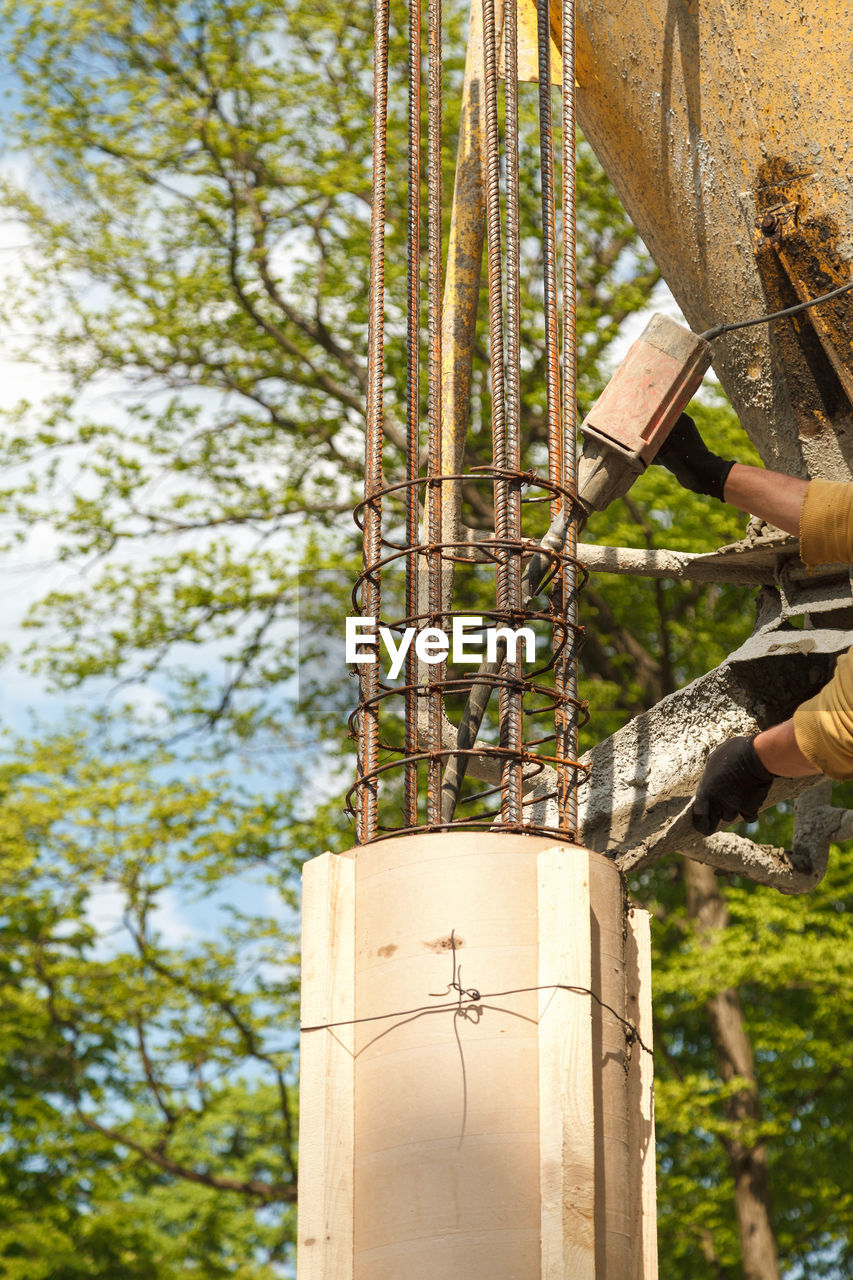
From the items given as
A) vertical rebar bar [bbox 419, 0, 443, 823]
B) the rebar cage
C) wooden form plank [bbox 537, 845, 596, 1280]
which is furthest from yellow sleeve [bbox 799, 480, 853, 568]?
wooden form plank [bbox 537, 845, 596, 1280]

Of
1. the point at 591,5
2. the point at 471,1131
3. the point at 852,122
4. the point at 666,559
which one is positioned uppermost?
the point at 591,5

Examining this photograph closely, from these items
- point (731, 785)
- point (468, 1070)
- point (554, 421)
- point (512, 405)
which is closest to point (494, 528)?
point (512, 405)

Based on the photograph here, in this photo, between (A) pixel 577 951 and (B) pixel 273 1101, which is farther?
(B) pixel 273 1101

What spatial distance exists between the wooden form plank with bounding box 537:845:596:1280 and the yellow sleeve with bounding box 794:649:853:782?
1.00m

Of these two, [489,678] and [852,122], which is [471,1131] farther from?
[852,122]

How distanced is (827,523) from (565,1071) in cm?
224

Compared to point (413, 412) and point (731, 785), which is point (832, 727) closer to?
point (731, 785)

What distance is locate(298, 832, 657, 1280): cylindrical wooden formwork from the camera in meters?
4.01

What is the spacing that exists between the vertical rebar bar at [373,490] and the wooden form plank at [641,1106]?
851 millimetres

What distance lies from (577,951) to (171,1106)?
12.9 m

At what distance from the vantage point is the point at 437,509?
17.6 ft

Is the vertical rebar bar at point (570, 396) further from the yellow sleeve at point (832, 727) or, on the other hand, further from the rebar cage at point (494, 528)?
the yellow sleeve at point (832, 727)

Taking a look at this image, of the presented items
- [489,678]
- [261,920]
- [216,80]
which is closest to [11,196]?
[216,80]

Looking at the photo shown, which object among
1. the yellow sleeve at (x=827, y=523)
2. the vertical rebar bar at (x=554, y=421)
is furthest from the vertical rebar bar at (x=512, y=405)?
the yellow sleeve at (x=827, y=523)
